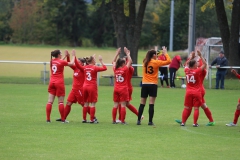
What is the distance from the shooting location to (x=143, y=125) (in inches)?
663

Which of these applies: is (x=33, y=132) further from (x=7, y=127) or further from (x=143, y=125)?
(x=143, y=125)

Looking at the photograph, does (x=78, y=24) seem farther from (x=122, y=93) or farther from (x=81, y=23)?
(x=122, y=93)

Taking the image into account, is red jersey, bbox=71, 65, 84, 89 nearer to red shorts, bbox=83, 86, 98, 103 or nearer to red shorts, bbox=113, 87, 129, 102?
red shorts, bbox=83, 86, 98, 103

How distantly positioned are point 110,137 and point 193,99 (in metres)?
3.23

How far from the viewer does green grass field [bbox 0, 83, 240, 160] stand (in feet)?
38.5

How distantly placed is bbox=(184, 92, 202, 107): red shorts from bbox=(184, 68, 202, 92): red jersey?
4.8 inches

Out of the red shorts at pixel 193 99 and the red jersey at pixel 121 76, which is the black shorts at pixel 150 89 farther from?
the red shorts at pixel 193 99

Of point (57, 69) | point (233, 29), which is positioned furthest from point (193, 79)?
point (233, 29)

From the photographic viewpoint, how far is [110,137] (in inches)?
553

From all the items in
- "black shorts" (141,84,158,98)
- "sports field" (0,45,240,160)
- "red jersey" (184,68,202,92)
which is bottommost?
"sports field" (0,45,240,160)

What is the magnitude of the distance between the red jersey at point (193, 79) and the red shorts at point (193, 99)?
0.40 ft

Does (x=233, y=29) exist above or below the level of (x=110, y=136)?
above

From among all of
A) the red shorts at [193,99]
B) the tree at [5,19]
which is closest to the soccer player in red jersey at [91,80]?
the red shorts at [193,99]

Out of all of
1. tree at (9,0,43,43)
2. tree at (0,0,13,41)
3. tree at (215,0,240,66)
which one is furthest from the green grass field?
tree at (9,0,43,43)
